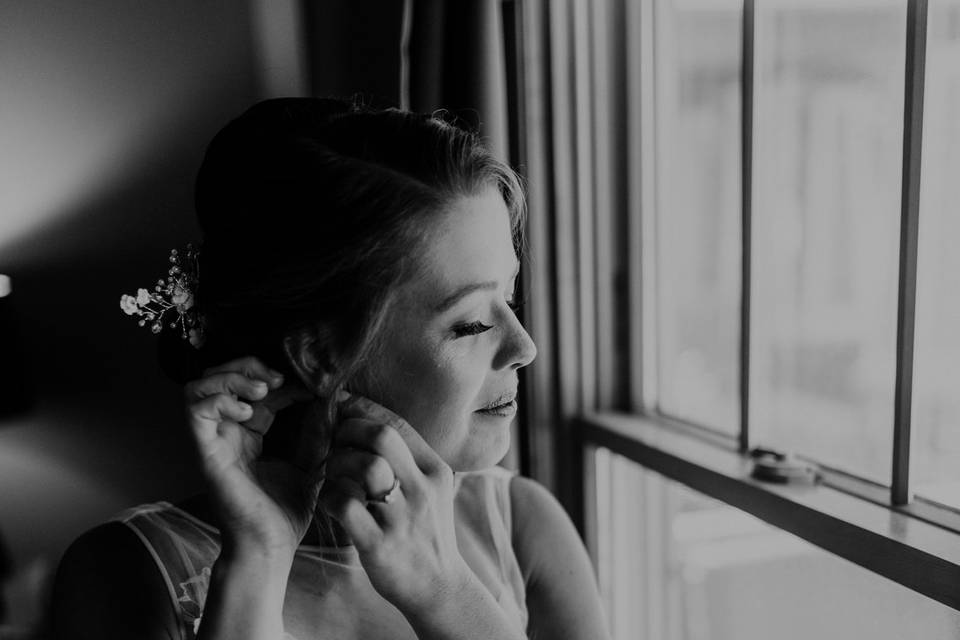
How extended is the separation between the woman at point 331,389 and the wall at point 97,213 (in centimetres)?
50

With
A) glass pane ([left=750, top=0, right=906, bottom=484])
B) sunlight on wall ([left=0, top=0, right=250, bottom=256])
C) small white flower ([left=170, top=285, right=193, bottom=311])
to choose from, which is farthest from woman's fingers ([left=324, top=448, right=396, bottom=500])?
glass pane ([left=750, top=0, right=906, bottom=484])

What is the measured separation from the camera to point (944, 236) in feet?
3.75

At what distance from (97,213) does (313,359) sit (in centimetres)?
73

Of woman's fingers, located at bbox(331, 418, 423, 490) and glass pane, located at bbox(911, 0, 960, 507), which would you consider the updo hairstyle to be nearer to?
woman's fingers, located at bbox(331, 418, 423, 490)

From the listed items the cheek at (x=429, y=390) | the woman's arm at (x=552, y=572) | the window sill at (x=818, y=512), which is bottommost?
the woman's arm at (x=552, y=572)

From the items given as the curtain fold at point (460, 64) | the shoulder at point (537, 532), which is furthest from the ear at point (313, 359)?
the curtain fold at point (460, 64)

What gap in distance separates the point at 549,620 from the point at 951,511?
0.64m

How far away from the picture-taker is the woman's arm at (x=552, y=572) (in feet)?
4.06

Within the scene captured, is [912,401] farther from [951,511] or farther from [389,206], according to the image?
[389,206]

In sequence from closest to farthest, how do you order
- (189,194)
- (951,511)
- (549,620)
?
(951,511)
(549,620)
(189,194)

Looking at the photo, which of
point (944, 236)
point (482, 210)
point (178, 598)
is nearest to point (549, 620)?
point (178, 598)

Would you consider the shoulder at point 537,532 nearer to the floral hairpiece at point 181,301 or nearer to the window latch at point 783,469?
the window latch at point 783,469

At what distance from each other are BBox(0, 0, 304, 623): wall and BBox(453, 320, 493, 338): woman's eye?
83cm

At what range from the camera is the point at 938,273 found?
45.6 inches
